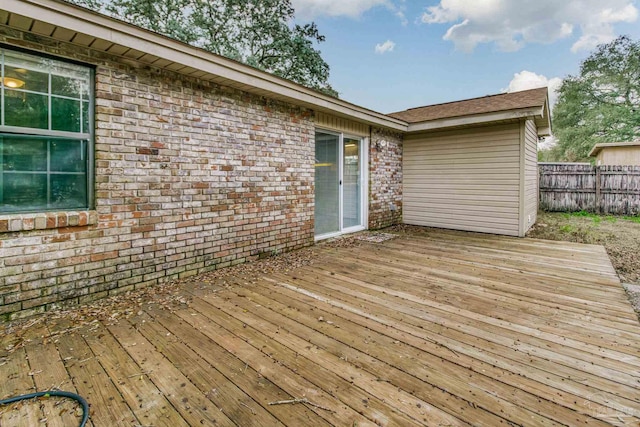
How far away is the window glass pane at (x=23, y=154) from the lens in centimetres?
259

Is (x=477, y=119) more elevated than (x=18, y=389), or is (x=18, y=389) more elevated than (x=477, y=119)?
(x=477, y=119)

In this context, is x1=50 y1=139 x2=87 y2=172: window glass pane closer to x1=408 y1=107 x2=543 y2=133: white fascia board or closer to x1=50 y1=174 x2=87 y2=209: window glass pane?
x1=50 y1=174 x2=87 y2=209: window glass pane

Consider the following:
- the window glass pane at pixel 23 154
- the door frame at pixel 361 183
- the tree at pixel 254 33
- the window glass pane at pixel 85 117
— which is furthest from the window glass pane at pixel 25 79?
the tree at pixel 254 33

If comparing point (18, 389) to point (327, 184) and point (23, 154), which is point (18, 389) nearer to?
point (23, 154)

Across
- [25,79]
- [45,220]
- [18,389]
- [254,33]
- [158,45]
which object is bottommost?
[18,389]

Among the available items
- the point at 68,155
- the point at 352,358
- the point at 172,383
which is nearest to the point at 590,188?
the point at 352,358

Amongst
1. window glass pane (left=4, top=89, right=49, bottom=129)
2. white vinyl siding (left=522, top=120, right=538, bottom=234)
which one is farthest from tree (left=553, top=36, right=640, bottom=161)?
window glass pane (left=4, top=89, right=49, bottom=129)

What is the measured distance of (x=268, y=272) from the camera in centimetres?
397

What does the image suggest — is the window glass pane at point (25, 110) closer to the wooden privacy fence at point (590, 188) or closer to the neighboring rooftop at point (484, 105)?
the neighboring rooftop at point (484, 105)

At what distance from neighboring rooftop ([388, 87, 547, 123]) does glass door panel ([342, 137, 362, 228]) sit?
181 centimetres

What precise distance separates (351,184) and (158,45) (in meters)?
4.23

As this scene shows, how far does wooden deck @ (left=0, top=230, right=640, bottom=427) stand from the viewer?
1.52 metres

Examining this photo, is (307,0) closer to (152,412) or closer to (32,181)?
(32,181)

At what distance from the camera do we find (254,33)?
1341cm
